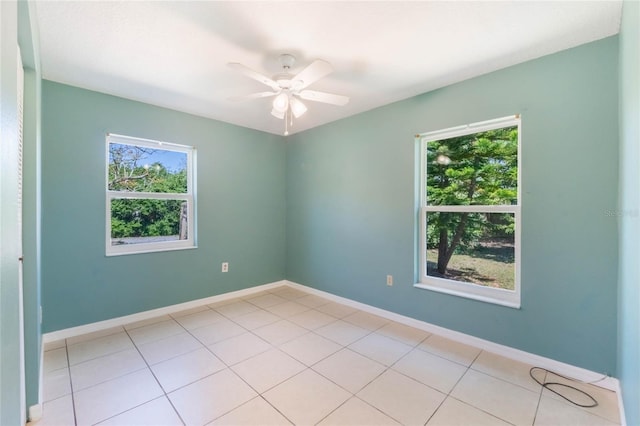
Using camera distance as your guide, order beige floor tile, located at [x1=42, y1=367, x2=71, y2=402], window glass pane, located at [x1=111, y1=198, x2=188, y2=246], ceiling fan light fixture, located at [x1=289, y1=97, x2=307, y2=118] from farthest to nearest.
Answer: window glass pane, located at [x1=111, y1=198, x2=188, y2=246] < ceiling fan light fixture, located at [x1=289, y1=97, x2=307, y2=118] < beige floor tile, located at [x1=42, y1=367, x2=71, y2=402]

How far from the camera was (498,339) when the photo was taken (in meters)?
2.30

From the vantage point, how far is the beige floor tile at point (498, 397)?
1638 mm

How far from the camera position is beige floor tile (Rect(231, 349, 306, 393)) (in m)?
1.94

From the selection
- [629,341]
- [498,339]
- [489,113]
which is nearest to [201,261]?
[498,339]

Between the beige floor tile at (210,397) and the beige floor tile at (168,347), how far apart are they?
1.67 ft

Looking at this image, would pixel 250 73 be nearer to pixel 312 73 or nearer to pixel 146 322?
pixel 312 73

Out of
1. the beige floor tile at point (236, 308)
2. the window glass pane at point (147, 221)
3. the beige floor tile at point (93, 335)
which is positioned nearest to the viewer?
the beige floor tile at point (93, 335)

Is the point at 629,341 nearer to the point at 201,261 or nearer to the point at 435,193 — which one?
the point at 435,193

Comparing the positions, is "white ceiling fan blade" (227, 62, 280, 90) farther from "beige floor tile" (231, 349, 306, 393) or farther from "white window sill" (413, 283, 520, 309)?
"white window sill" (413, 283, 520, 309)

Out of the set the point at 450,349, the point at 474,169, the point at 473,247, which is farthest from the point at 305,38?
the point at 450,349

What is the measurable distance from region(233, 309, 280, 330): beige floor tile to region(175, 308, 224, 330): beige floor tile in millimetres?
246

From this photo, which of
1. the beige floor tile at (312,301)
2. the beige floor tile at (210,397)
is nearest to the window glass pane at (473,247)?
the beige floor tile at (312,301)

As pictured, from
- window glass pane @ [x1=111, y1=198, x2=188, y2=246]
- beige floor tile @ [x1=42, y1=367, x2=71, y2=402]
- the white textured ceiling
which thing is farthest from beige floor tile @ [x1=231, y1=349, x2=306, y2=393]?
the white textured ceiling

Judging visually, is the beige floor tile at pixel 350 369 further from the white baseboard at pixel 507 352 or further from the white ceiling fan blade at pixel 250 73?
the white ceiling fan blade at pixel 250 73
